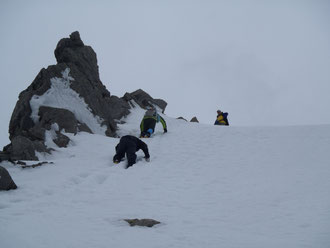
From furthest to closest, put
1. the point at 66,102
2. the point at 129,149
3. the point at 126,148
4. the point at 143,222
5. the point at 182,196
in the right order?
1. the point at 66,102
2. the point at 126,148
3. the point at 129,149
4. the point at 182,196
5. the point at 143,222

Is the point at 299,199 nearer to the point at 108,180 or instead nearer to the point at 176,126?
the point at 108,180

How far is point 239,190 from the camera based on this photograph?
10539mm

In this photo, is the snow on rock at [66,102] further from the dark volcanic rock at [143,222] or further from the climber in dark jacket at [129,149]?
the dark volcanic rock at [143,222]

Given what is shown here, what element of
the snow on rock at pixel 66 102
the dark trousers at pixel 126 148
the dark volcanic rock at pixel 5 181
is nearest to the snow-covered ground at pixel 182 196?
the dark volcanic rock at pixel 5 181

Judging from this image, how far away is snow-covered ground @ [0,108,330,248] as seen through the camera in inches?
258

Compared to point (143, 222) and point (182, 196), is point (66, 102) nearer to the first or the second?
point (182, 196)

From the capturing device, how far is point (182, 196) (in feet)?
32.3

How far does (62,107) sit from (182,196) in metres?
11.5

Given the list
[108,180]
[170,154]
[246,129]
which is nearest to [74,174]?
[108,180]

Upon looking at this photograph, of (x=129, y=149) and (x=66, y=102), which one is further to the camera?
(x=66, y=102)

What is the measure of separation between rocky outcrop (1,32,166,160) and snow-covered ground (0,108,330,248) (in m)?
1.35

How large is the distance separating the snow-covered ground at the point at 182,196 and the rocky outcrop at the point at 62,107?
4.42ft

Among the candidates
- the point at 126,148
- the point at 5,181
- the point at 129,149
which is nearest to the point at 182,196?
the point at 129,149

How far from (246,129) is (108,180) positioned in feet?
A: 34.9
